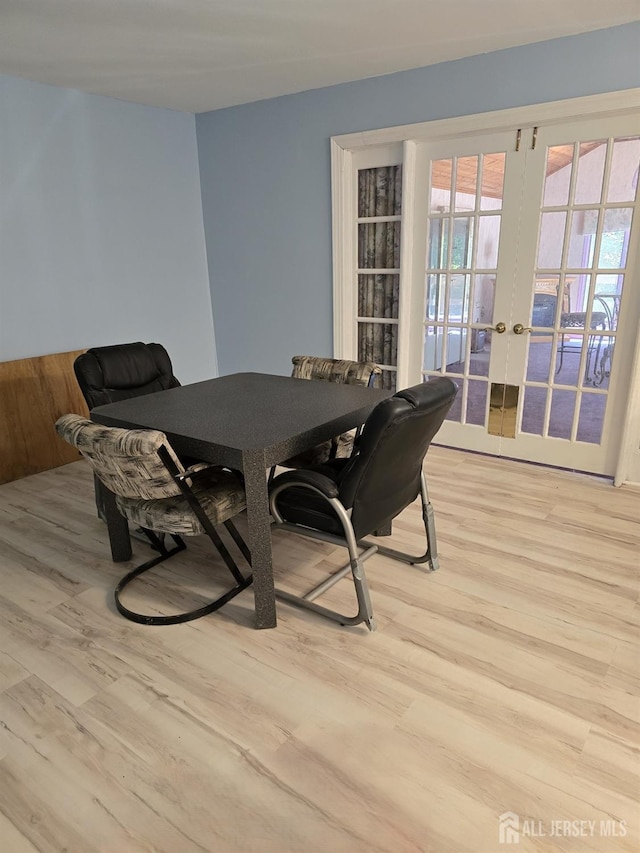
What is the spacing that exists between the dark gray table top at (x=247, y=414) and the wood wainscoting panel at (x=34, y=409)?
149 centimetres

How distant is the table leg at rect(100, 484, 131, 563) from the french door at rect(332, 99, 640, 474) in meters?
2.31

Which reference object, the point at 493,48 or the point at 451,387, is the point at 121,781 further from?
the point at 493,48

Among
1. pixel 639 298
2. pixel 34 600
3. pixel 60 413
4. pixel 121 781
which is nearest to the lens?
pixel 121 781

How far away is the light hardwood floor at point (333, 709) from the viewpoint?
1396 mm

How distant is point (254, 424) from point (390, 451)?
0.57 metres

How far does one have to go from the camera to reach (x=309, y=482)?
198 cm

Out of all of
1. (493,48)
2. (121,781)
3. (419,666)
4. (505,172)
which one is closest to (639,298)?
(505,172)

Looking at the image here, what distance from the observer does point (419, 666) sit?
1902 millimetres

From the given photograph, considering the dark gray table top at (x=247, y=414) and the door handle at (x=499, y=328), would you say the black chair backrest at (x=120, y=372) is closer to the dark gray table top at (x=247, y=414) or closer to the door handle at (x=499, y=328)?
the dark gray table top at (x=247, y=414)

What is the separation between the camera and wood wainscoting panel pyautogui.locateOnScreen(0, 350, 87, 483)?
356cm

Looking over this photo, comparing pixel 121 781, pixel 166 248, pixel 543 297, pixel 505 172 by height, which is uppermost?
pixel 505 172

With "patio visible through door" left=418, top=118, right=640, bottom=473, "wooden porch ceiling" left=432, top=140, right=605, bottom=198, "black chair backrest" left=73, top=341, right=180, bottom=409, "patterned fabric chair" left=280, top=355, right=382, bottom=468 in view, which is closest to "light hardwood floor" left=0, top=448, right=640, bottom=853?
"patterned fabric chair" left=280, top=355, right=382, bottom=468

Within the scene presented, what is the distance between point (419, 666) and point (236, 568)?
86 cm

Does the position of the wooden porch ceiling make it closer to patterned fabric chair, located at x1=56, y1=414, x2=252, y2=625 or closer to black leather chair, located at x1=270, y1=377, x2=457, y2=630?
black leather chair, located at x1=270, y1=377, x2=457, y2=630
